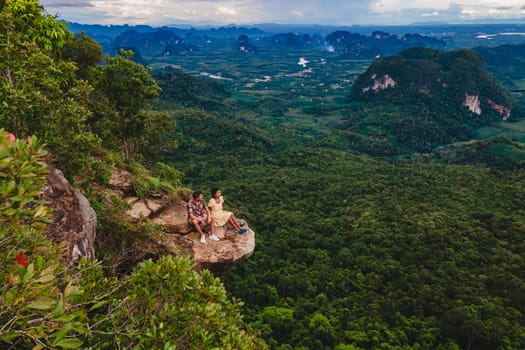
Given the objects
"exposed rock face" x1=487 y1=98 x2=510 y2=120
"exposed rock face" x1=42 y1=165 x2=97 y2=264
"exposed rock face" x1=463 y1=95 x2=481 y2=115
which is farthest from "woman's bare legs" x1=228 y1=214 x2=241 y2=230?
"exposed rock face" x1=487 y1=98 x2=510 y2=120

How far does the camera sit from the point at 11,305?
11.1 ft

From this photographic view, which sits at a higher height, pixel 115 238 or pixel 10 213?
pixel 10 213

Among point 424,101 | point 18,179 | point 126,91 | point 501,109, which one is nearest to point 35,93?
point 18,179

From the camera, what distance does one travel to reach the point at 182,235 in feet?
40.5

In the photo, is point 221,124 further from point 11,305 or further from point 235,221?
point 11,305

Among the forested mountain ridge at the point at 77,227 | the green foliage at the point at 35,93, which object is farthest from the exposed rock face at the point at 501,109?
the green foliage at the point at 35,93

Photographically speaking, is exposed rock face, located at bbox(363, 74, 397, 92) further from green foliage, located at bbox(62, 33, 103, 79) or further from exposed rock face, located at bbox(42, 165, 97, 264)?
exposed rock face, located at bbox(42, 165, 97, 264)

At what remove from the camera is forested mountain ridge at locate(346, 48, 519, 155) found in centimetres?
8956

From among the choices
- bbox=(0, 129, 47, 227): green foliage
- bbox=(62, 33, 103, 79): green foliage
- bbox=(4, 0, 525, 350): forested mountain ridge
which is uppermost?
bbox=(62, 33, 103, 79): green foliage

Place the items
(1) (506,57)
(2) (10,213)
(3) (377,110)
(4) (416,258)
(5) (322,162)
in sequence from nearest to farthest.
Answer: (2) (10,213)
(4) (416,258)
(5) (322,162)
(3) (377,110)
(1) (506,57)

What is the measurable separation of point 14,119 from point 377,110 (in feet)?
356

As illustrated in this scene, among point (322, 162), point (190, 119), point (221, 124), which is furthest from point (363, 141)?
point (190, 119)

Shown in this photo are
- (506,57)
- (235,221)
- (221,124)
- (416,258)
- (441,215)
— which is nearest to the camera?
(235,221)

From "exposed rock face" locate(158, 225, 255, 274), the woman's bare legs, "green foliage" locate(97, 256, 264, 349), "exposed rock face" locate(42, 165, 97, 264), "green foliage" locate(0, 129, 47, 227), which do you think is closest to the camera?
"green foliage" locate(0, 129, 47, 227)
